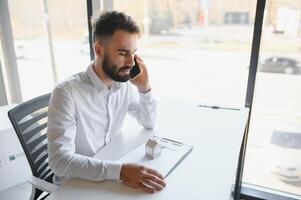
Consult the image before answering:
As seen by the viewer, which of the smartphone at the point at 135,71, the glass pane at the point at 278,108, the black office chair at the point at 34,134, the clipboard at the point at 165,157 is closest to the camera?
the clipboard at the point at 165,157

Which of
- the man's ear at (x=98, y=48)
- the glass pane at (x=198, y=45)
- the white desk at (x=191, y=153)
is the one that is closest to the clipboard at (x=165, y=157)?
the white desk at (x=191, y=153)

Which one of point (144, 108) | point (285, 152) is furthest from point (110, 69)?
point (285, 152)

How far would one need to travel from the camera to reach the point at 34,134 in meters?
1.29

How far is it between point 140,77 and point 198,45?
2.52 ft

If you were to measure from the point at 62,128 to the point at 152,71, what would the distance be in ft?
4.18

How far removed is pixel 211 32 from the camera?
1.95m

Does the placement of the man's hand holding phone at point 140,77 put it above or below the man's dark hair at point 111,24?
below

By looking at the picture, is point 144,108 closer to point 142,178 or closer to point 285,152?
point 142,178

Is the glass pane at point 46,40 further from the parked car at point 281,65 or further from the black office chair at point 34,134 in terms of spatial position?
the parked car at point 281,65

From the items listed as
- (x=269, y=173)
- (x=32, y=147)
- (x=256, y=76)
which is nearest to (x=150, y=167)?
(x=32, y=147)

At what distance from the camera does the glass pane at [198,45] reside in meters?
1.88

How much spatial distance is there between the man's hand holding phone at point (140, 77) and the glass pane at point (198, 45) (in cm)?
52

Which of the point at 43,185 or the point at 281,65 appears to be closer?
the point at 43,185

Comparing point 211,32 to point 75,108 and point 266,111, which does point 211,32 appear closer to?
point 266,111
